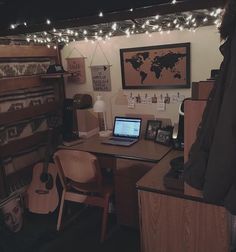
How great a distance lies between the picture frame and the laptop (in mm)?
216

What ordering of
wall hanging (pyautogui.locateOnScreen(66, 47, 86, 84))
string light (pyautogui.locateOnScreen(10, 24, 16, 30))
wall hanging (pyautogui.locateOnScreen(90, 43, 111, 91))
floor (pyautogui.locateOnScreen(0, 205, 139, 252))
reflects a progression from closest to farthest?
string light (pyautogui.locateOnScreen(10, 24, 16, 30)), floor (pyautogui.locateOnScreen(0, 205, 139, 252)), wall hanging (pyautogui.locateOnScreen(90, 43, 111, 91)), wall hanging (pyautogui.locateOnScreen(66, 47, 86, 84))

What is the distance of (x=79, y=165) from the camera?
90.0 inches

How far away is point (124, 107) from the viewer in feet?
9.74

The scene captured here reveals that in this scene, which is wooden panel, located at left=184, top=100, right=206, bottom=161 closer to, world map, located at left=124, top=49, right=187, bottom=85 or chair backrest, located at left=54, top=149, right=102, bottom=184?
chair backrest, located at left=54, top=149, right=102, bottom=184

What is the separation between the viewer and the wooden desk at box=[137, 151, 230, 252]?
1633 mm

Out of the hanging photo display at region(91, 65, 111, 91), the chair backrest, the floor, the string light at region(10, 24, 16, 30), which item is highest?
the string light at region(10, 24, 16, 30)

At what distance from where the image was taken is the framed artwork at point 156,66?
2.55 m

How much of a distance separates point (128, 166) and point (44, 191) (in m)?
0.96

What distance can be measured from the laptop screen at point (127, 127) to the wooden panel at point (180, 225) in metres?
1.04

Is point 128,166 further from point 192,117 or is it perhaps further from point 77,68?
point 77,68

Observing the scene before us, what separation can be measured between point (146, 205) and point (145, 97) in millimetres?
1283

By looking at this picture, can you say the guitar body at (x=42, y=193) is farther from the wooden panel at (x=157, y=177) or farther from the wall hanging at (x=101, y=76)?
the wooden panel at (x=157, y=177)

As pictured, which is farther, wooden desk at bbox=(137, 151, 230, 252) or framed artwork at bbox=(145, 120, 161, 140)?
framed artwork at bbox=(145, 120, 161, 140)

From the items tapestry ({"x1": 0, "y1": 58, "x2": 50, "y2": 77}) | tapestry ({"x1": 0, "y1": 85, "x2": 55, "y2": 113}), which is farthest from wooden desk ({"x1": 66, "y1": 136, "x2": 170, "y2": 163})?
tapestry ({"x1": 0, "y1": 58, "x2": 50, "y2": 77})
